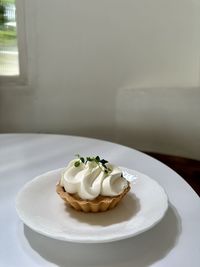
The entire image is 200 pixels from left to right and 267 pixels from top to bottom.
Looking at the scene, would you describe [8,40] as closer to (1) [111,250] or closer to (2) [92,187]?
(2) [92,187]

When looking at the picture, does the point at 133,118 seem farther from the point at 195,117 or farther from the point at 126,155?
the point at 126,155

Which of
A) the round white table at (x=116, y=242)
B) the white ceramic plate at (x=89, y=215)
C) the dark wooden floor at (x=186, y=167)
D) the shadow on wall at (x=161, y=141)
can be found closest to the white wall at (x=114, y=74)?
the shadow on wall at (x=161, y=141)

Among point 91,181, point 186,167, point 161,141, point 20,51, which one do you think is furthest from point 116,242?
point 20,51

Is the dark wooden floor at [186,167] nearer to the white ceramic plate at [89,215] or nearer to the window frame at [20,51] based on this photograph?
the white ceramic plate at [89,215]

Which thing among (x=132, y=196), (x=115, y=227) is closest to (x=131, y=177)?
(x=132, y=196)

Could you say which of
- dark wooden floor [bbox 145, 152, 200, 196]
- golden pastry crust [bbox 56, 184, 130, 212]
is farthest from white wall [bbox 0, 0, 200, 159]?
golden pastry crust [bbox 56, 184, 130, 212]

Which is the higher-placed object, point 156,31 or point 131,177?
point 156,31
